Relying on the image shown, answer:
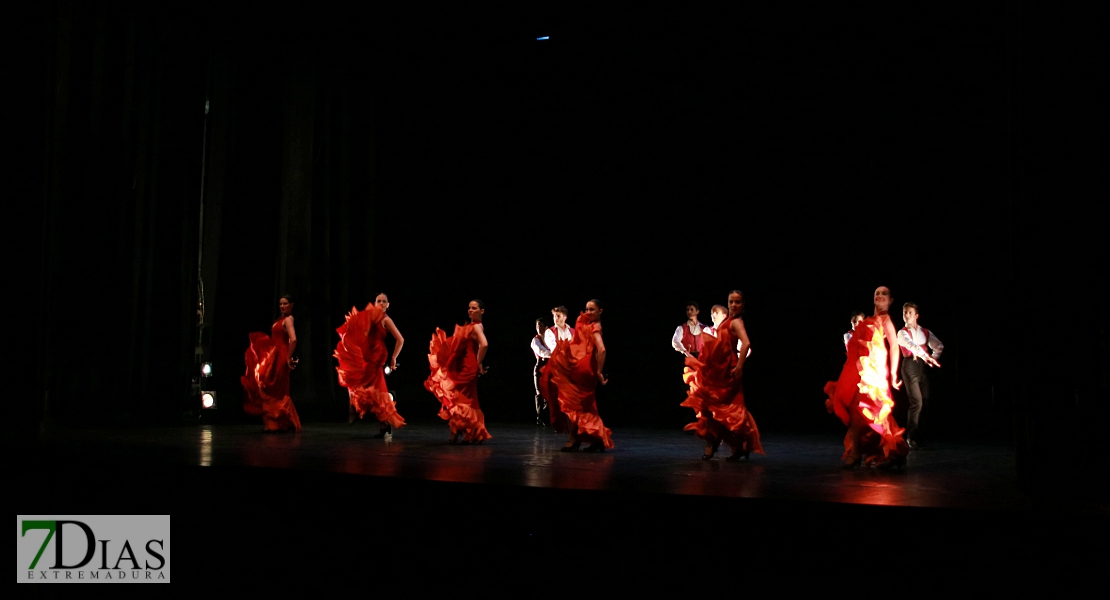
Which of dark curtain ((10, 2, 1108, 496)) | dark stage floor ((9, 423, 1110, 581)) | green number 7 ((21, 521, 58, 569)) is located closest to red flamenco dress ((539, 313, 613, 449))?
dark stage floor ((9, 423, 1110, 581))

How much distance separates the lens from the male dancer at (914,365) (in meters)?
8.87

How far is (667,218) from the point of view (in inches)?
475

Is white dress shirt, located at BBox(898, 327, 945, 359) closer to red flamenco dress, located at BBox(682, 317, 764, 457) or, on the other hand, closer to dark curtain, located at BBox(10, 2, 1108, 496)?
dark curtain, located at BBox(10, 2, 1108, 496)

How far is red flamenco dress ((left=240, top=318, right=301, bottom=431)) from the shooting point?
413 inches

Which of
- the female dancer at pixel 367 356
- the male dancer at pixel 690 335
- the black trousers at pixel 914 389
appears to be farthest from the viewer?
the male dancer at pixel 690 335

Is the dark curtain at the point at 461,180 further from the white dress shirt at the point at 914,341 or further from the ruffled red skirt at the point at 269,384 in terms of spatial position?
the ruffled red skirt at the point at 269,384

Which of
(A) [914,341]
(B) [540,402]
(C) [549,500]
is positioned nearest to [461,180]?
(B) [540,402]

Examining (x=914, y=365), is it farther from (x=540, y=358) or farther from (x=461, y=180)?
(x=461, y=180)

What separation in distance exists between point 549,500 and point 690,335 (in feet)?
20.6

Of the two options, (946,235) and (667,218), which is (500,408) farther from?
(946,235)

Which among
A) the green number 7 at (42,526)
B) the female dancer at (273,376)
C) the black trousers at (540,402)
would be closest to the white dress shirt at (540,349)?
the black trousers at (540,402)

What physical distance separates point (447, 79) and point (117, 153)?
4.52 m

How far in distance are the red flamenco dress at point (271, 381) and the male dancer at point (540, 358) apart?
301 centimetres

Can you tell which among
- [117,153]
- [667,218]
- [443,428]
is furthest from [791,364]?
[117,153]
